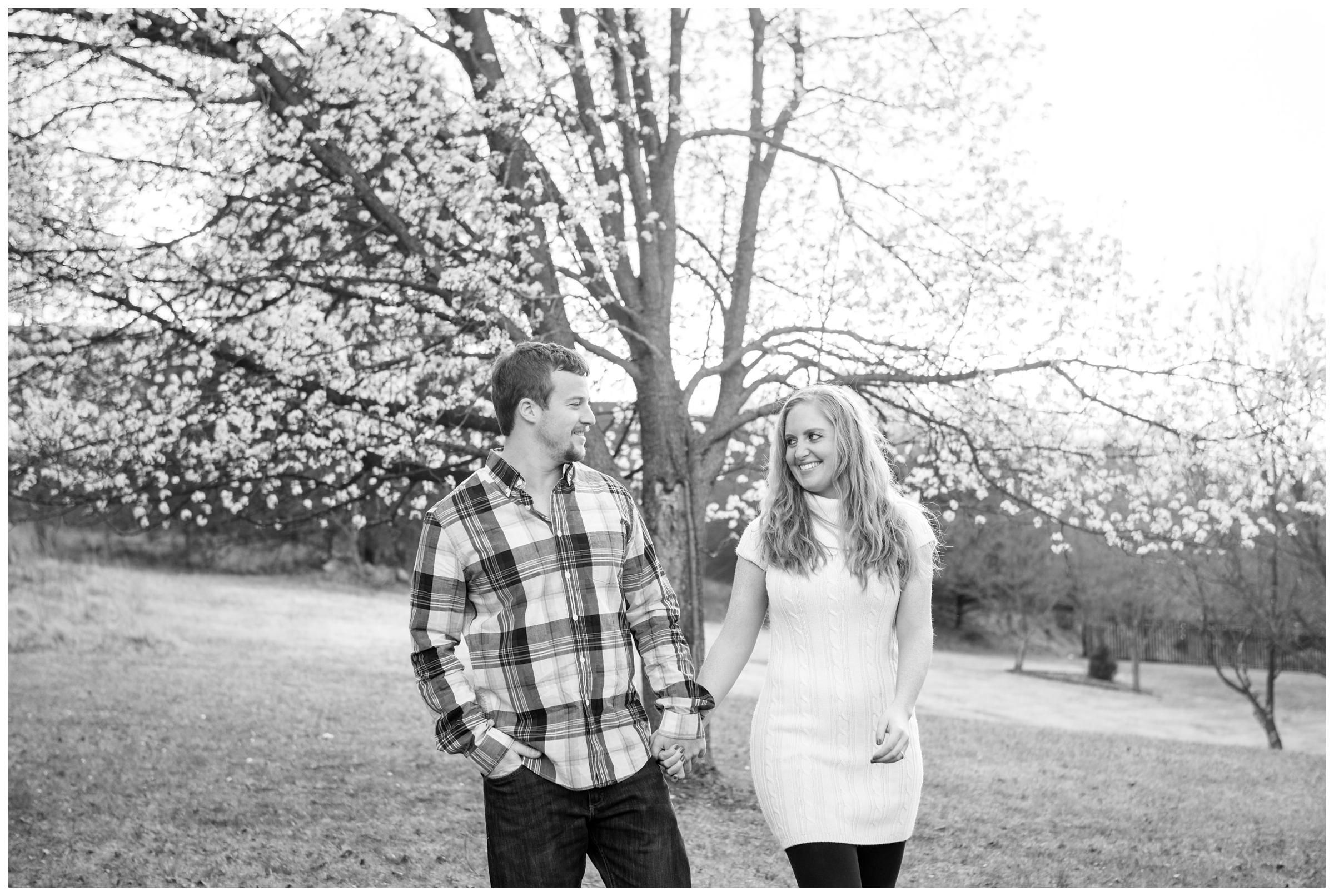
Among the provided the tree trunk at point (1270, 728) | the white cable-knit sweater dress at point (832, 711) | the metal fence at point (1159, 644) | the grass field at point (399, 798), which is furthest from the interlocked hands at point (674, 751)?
the metal fence at point (1159, 644)

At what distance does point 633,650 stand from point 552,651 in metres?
0.37

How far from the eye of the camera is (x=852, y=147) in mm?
10133

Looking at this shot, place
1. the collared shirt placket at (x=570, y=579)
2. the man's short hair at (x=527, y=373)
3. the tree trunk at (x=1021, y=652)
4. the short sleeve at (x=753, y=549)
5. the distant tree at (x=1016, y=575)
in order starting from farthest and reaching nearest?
the tree trunk at (x=1021, y=652), the distant tree at (x=1016, y=575), the short sleeve at (x=753, y=549), the man's short hair at (x=527, y=373), the collared shirt placket at (x=570, y=579)

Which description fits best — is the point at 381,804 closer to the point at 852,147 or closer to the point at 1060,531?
the point at 1060,531

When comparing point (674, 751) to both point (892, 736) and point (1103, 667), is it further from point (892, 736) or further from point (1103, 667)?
point (1103, 667)

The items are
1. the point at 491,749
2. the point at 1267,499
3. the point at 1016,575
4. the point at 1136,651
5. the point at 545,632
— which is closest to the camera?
the point at 491,749

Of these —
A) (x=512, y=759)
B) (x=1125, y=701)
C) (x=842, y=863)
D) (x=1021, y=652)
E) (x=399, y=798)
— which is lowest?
(x=1125, y=701)

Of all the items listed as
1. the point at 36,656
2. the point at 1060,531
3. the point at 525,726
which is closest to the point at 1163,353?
the point at 1060,531

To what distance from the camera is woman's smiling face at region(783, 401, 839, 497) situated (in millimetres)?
3318

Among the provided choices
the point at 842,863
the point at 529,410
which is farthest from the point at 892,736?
the point at 529,410

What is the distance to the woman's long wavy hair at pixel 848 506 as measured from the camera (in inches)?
126

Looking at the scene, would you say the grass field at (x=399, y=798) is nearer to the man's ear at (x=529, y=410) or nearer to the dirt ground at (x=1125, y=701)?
the man's ear at (x=529, y=410)

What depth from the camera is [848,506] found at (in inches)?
129

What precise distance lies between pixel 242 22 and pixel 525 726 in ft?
22.8
